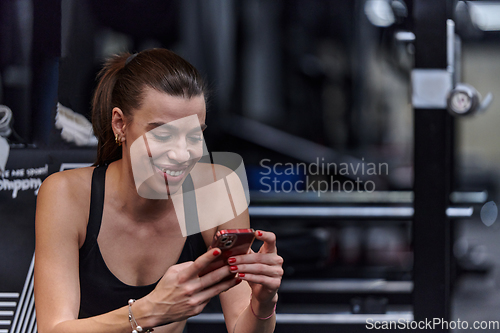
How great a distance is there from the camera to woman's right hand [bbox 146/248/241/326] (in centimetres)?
116

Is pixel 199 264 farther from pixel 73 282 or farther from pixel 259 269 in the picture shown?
pixel 73 282

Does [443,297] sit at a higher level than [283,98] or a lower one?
lower

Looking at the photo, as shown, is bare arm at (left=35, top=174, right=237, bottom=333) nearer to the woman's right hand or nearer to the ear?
the woman's right hand

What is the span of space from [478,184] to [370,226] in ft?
1.70

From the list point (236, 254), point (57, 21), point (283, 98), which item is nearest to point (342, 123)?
point (283, 98)

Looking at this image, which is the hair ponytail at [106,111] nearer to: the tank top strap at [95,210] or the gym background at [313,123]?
the tank top strap at [95,210]

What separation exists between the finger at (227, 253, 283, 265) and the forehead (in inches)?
16.8

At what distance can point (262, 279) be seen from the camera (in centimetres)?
126

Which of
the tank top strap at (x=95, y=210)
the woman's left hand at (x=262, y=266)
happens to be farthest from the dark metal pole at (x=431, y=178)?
the tank top strap at (x=95, y=210)

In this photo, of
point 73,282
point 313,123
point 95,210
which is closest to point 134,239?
point 95,210

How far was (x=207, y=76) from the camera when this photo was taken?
1950 mm

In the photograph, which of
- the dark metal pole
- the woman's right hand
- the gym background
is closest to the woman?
the woman's right hand

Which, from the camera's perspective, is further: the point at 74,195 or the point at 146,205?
the point at 146,205

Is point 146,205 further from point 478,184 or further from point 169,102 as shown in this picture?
point 478,184
